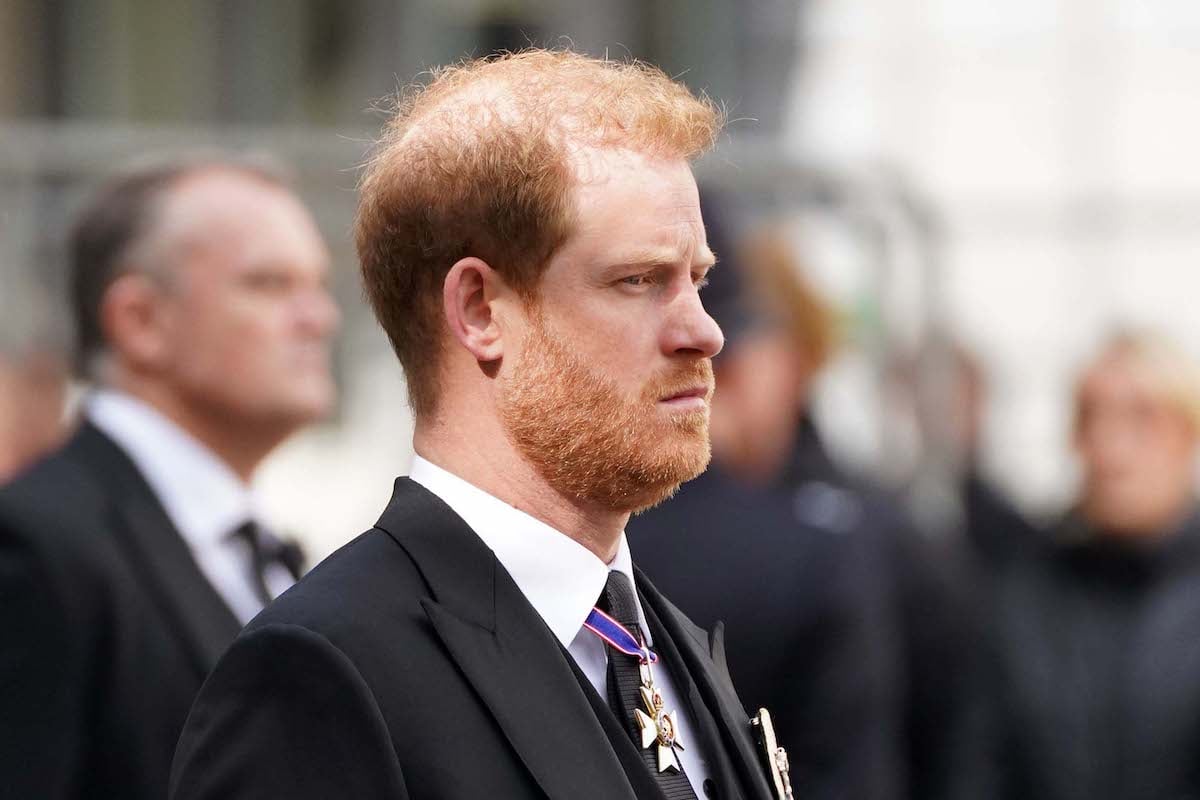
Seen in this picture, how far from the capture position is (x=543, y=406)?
7.14 feet

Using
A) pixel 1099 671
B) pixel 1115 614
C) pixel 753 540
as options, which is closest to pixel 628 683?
pixel 753 540

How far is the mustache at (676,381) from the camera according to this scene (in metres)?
2.18

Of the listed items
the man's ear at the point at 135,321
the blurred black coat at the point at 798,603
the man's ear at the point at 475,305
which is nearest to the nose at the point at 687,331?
the man's ear at the point at 475,305

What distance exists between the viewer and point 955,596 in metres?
5.42

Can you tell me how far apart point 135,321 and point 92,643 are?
897 millimetres

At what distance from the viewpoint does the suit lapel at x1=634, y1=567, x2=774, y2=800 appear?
2270 mm

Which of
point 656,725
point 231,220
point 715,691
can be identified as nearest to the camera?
point 656,725

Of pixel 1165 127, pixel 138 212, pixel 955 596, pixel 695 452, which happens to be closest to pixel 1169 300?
pixel 1165 127

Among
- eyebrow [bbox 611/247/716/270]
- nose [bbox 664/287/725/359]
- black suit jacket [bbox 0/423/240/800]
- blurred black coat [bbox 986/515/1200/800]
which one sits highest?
eyebrow [bbox 611/247/716/270]

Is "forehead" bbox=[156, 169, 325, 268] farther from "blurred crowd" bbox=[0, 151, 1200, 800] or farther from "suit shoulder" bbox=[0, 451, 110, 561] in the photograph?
"suit shoulder" bbox=[0, 451, 110, 561]

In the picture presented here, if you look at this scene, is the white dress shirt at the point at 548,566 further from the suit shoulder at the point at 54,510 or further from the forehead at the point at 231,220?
the forehead at the point at 231,220

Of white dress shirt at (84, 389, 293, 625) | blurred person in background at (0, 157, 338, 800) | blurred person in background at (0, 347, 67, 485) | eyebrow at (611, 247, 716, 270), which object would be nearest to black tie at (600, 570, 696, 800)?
eyebrow at (611, 247, 716, 270)

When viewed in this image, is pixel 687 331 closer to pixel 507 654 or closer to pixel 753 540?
pixel 507 654

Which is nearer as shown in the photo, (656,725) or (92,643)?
(656,725)
